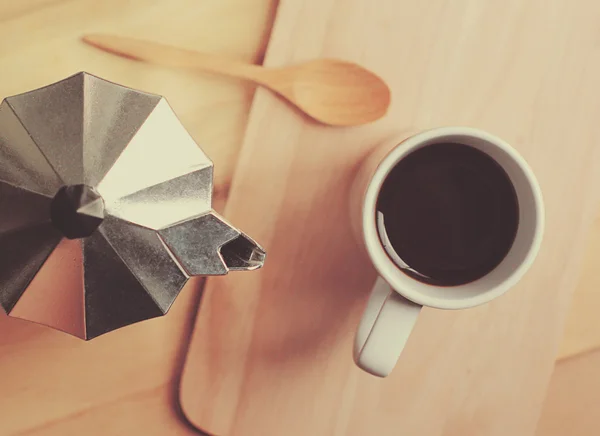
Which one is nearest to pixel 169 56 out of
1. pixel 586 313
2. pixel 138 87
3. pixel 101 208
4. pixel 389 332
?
pixel 138 87

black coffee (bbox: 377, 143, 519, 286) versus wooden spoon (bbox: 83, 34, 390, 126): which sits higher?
wooden spoon (bbox: 83, 34, 390, 126)

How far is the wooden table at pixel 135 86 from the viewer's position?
0.55 meters

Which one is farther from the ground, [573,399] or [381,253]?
[381,253]

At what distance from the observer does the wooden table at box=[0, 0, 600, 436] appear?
0.55 meters

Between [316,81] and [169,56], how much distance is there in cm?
12

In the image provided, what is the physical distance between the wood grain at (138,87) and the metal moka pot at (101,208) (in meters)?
0.09

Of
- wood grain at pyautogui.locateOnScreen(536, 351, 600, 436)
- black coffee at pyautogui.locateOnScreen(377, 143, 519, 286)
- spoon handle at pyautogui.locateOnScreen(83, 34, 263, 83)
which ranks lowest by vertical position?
wood grain at pyautogui.locateOnScreen(536, 351, 600, 436)

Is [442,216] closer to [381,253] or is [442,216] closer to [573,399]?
[381,253]

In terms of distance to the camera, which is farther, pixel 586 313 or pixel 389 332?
pixel 586 313

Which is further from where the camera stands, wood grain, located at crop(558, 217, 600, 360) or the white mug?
wood grain, located at crop(558, 217, 600, 360)

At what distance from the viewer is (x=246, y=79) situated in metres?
0.56

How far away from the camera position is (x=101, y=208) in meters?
0.43

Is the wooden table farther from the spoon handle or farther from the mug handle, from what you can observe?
the mug handle

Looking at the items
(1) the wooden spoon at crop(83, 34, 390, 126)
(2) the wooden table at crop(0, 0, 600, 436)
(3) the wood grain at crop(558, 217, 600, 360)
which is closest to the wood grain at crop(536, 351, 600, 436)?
(3) the wood grain at crop(558, 217, 600, 360)
